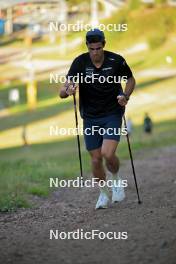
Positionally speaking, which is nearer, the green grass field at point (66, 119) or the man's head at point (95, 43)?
the man's head at point (95, 43)

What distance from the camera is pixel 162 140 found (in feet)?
84.3

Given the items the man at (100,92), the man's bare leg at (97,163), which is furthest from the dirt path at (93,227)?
the man at (100,92)

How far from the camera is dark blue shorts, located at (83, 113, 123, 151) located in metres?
9.94

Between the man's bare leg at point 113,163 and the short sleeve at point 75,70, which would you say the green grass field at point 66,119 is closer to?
the man's bare leg at point 113,163

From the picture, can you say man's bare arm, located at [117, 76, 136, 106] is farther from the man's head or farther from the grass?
the grass

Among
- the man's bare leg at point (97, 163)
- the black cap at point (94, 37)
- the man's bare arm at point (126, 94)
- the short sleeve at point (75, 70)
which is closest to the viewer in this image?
the black cap at point (94, 37)

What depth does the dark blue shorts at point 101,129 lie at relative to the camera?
9938 millimetres

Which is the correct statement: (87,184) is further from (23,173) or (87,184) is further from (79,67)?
(79,67)

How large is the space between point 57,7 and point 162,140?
5477 centimetres

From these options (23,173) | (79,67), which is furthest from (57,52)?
(79,67)

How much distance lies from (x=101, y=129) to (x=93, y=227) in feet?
5.46

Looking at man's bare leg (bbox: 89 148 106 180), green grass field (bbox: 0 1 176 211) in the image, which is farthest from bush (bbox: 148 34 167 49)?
man's bare leg (bbox: 89 148 106 180)

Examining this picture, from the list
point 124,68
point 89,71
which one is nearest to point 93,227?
point 89,71

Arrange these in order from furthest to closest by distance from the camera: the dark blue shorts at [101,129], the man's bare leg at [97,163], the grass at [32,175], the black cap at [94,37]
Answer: the grass at [32,175] < the man's bare leg at [97,163] < the dark blue shorts at [101,129] < the black cap at [94,37]
